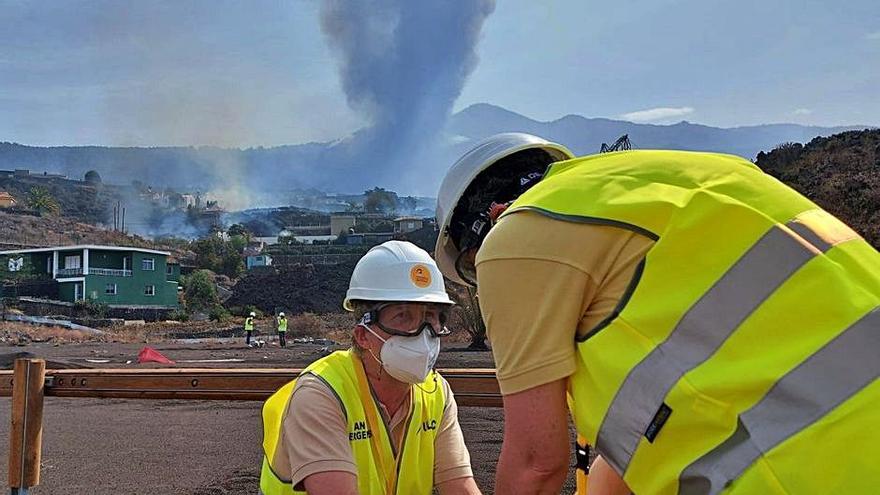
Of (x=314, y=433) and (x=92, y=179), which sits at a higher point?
(x=92, y=179)

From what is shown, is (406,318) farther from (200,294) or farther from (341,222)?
(341,222)

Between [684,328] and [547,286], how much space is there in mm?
249

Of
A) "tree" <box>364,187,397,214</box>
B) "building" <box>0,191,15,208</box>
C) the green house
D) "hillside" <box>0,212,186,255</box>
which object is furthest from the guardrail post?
"tree" <box>364,187,397,214</box>

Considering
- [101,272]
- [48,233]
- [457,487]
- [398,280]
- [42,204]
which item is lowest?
[457,487]

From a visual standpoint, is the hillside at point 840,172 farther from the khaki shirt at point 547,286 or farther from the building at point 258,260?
the building at point 258,260

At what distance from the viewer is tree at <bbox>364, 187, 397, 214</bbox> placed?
523ft

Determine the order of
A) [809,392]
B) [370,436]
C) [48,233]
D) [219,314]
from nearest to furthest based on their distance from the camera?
[809,392] < [370,436] < [219,314] < [48,233]

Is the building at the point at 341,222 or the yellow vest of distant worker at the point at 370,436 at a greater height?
the building at the point at 341,222

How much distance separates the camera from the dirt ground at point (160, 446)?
30.2 ft

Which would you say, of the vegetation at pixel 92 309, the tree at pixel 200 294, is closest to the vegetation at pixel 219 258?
the tree at pixel 200 294

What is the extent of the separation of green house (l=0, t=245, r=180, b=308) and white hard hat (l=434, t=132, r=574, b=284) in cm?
7100

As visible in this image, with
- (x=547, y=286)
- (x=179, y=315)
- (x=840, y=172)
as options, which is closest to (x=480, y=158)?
(x=547, y=286)

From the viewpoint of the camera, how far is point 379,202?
160875mm

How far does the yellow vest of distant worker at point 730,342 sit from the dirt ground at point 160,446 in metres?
6.43
